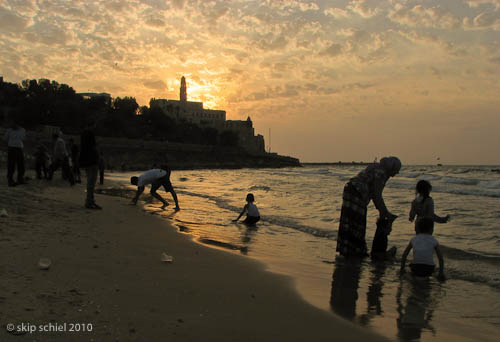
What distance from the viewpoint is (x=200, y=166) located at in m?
80.6

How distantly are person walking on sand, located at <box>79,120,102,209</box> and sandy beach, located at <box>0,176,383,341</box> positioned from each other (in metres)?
2.89

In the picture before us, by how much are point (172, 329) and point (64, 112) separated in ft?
245

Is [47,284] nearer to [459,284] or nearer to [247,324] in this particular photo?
[247,324]

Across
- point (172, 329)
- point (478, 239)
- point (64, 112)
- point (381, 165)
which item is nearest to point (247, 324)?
point (172, 329)

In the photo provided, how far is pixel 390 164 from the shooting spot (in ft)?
18.2

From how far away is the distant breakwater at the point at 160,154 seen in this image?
160ft

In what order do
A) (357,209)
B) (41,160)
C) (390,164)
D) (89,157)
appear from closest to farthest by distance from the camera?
(390,164)
(357,209)
(89,157)
(41,160)

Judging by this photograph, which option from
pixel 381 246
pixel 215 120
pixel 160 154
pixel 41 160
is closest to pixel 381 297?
pixel 381 246

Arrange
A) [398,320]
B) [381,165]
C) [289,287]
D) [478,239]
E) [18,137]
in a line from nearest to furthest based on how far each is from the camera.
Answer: [398,320] → [289,287] → [381,165] → [478,239] → [18,137]

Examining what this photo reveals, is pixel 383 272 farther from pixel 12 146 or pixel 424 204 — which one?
pixel 12 146

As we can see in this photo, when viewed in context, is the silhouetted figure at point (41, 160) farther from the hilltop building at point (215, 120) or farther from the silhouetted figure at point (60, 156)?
the hilltop building at point (215, 120)

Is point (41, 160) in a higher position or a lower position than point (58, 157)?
lower

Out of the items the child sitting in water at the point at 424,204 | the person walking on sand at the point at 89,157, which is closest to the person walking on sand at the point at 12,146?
the person walking on sand at the point at 89,157

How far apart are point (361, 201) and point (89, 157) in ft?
19.6
